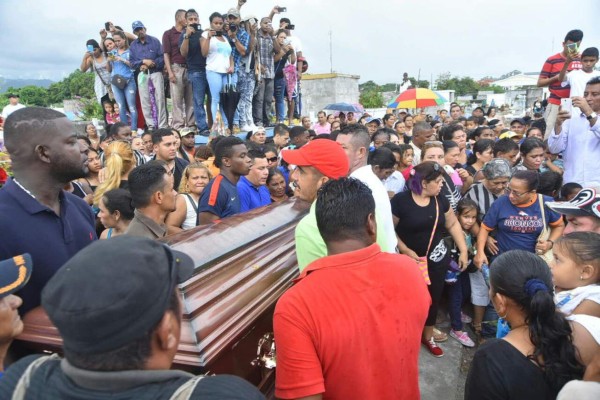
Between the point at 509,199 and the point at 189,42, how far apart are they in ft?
16.8

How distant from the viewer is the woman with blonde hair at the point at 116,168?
3.14 meters

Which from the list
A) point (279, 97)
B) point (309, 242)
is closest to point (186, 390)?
point (309, 242)

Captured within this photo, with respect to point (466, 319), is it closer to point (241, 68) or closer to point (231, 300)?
point (231, 300)

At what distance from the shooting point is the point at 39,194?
5.19 feet

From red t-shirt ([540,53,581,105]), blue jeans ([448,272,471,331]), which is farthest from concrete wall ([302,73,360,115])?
blue jeans ([448,272,471,331])

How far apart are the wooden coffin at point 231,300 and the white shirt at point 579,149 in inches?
124

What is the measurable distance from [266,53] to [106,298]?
7683 millimetres

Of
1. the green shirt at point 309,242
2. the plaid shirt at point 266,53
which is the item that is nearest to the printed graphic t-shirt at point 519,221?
the green shirt at point 309,242

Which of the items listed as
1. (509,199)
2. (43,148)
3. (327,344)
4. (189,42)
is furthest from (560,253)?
(189,42)

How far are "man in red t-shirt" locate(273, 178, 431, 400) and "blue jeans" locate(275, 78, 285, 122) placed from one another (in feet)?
25.6

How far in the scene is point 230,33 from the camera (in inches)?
251

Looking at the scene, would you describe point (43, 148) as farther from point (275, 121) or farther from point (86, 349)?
point (275, 121)

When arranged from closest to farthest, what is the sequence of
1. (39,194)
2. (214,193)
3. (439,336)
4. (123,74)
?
1. (39,194)
2. (214,193)
3. (439,336)
4. (123,74)

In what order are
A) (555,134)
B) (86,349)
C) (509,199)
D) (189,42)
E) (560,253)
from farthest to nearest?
(189,42) → (555,134) → (509,199) → (560,253) → (86,349)
